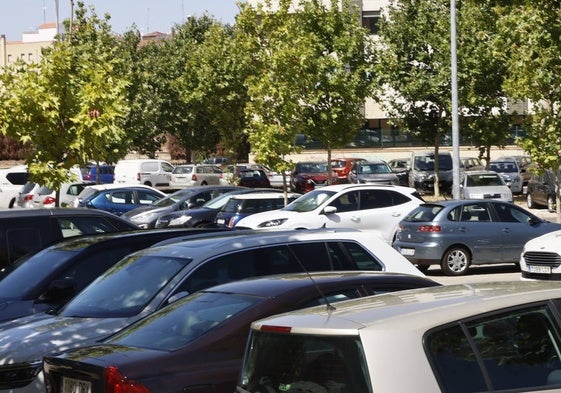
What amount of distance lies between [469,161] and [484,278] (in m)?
35.2

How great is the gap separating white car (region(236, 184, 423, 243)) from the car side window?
19.5 meters

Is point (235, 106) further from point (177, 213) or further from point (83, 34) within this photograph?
point (177, 213)

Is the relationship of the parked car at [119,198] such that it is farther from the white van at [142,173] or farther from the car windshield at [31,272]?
the car windshield at [31,272]

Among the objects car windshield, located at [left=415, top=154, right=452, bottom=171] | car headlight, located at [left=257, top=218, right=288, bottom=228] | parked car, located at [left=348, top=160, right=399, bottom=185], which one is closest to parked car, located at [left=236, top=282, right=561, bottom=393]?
car headlight, located at [left=257, top=218, right=288, bottom=228]

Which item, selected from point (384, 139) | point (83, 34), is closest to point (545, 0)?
point (83, 34)

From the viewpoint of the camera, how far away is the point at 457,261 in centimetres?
2242

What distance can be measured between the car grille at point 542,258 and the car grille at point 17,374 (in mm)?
10491

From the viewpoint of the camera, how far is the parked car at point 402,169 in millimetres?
57219

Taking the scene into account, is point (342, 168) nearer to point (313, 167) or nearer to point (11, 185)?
point (313, 167)

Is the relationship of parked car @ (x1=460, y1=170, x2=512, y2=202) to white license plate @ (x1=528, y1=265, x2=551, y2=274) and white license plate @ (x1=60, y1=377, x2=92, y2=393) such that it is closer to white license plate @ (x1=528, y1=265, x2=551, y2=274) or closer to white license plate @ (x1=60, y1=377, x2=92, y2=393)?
white license plate @ (x1=528, y1=265, x2=551, y2=274)

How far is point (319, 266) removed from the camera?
956cm

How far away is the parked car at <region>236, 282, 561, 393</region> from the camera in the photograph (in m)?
4.94

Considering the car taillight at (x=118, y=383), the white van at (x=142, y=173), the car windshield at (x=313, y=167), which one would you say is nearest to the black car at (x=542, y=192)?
the car windshield at (x=313, y=167)

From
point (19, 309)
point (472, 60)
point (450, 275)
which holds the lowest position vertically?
point (450, 275)
